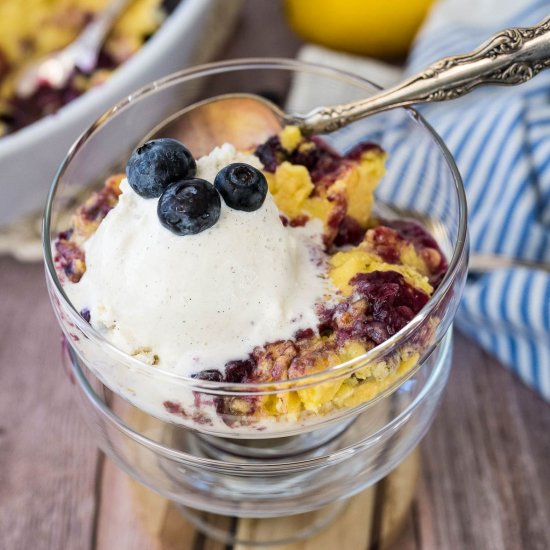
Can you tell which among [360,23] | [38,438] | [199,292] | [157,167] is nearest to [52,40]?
[360,23]

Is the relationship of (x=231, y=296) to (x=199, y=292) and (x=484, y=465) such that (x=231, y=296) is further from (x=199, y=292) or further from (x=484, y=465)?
(x=484, y=465)

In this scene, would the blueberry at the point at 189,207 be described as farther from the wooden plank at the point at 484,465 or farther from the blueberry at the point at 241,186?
the wooden plank at the point at 484,465

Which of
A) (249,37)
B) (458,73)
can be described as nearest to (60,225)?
(458,73)

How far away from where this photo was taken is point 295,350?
1.02 meters

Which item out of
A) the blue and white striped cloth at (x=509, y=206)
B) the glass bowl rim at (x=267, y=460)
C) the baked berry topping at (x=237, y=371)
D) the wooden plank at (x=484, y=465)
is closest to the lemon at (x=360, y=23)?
the blue and white striped cloth at (x=509, y=206)

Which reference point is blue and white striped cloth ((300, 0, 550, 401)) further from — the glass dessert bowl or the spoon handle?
the spoon handle

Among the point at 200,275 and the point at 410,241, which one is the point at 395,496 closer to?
the point at 410,241

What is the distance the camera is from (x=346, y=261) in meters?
1.11

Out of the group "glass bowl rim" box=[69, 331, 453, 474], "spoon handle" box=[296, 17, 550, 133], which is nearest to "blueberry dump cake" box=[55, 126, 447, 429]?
"glass bowl rim" box=[69, 331, 453, 474]

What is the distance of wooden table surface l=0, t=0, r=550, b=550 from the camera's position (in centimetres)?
150

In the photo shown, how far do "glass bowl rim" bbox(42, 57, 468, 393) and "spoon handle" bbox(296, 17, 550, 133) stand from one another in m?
0.10

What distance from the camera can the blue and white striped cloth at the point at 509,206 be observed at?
5.31 feet

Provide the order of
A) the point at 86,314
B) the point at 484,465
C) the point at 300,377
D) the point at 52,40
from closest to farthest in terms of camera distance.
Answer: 1. the point at 300,377
2. the point at 86,314
3. the point at 484,465
4. the point at 52,40

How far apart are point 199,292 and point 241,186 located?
0.49 ft
